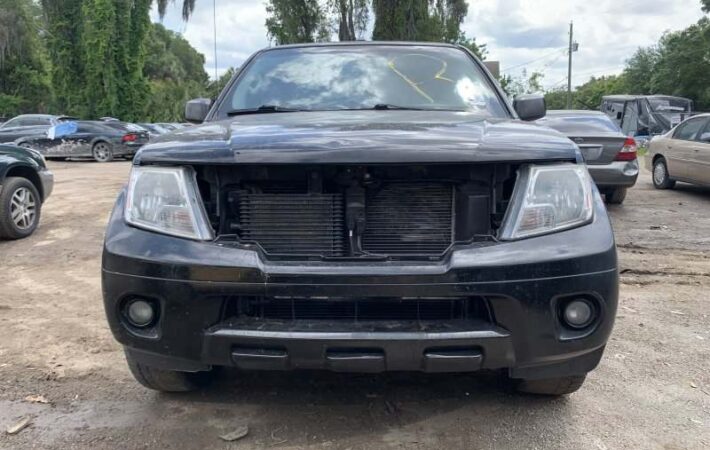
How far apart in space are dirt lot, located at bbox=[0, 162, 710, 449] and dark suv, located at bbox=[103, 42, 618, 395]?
39 centimetres

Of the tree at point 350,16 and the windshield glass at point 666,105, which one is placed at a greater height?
the tree at point 350,16

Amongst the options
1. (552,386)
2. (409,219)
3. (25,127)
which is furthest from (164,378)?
(25,127)

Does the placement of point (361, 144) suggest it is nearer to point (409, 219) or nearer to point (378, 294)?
point (409, 219)

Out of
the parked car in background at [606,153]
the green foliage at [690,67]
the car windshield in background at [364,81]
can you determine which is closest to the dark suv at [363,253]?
the car windshield in background at [364,81]

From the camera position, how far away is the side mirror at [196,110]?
3.65 meters

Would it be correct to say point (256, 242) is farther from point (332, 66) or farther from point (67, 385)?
point (332, 66)

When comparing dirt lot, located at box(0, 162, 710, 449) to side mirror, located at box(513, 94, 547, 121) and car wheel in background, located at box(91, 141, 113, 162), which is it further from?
car wheel in background, located at box(91, 141, 113, 162)

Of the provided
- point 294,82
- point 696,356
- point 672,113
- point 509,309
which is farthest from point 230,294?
point 672,113

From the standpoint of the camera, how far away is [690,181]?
10555 millimetres

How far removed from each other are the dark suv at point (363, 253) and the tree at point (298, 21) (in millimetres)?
25027

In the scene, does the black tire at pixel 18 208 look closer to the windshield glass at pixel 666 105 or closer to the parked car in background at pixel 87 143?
the parked car in background at pixel 87 143

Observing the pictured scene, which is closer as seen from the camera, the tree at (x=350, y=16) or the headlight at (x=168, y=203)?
the headlight at (x=168, y=203)

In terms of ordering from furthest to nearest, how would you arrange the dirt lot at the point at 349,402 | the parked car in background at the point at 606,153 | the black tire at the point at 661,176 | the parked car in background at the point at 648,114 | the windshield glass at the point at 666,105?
the windshield glass at the point at 666,105 < the parked car in background at the point at 648,114 < the black tire at the point at 661,176 < the parked car in background at the point at 606,153 < the dirt lot at the point at 349,402

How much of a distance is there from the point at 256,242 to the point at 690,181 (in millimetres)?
10273
